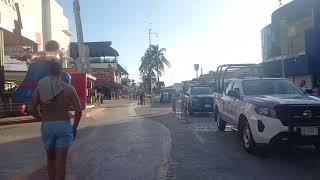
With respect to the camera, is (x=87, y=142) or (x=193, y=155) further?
(x=87, y=142)

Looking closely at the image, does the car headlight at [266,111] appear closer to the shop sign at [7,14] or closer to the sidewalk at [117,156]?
the sidewalk at [117,156]

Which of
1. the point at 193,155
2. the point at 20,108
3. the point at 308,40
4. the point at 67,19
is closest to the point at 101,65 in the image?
the point at 67,19

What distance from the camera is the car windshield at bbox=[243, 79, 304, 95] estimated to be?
504 inches

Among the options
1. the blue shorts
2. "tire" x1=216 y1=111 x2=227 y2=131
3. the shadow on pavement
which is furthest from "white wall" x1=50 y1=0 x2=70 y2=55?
the blue shorts

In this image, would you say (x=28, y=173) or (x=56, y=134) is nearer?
(x=56, y=134)

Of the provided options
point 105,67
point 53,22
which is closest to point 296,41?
point 53,22

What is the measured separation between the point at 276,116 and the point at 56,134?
549 centimetres

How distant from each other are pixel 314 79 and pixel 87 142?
23.0m

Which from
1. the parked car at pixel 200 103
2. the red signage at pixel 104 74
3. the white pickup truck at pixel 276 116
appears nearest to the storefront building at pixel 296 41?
the parked car at pixel 200 103

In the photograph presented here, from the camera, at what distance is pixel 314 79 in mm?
33938

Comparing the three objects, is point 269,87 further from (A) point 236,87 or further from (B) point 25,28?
(B) point 25,28

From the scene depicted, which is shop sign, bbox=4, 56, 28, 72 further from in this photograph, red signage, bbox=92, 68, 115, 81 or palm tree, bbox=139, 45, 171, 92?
palm tree, bbox=139, 45, 171, 92

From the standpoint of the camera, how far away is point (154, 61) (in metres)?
95.1

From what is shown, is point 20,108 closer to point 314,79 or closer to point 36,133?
point 36,133
